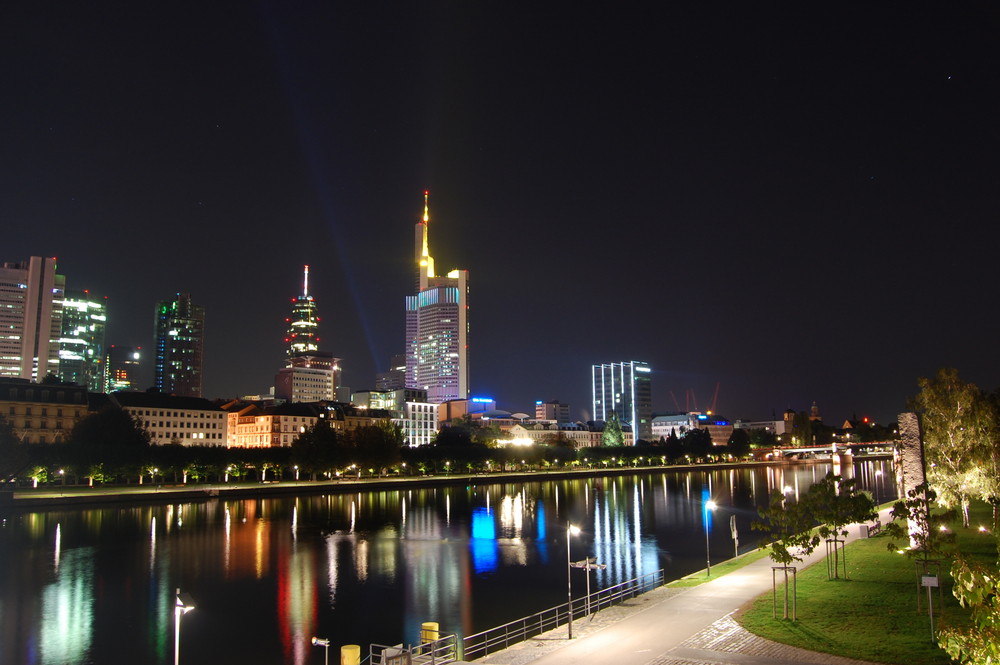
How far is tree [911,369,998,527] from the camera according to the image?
4616cm

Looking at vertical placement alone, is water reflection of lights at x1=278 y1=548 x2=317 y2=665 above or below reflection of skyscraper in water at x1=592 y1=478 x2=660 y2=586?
above

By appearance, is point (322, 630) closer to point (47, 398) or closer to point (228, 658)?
point (228, 658)

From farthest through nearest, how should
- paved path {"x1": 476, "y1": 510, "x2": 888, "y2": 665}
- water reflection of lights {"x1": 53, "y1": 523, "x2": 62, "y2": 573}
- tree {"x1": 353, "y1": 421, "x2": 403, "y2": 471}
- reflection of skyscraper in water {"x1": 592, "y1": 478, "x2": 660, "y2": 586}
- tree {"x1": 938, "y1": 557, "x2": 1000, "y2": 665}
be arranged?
tree {"x1": 353, "y1": 421, "x2": 403, "y2": 471}
water reflection of lights {"x1": 53, "y1": 523, "x2": 62, "y2": 573}
reflection of skyscraper in water {"x1": 592, "y1": 478, "x2": 660, "y2": 586}
paved path {"x1": 476, "y1": 510, "x2": 888, "y2": 665}
tree {"x1": 938, "y1": 557, "x2": 1000, "y2": 665}

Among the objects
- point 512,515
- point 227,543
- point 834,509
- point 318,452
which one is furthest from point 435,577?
point 318,452

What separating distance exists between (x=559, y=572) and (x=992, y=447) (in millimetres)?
27413

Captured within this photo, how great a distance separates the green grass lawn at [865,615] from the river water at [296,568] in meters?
13.9

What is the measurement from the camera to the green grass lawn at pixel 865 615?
851 inches

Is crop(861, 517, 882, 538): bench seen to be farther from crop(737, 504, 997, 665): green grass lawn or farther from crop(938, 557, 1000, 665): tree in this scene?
crop(938, 557, 1000, 665): tree

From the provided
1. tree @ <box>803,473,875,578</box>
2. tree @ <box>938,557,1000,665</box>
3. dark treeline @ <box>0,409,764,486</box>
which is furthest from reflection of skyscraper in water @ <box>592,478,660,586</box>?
dark treeline @ <box>0,409,764,486</box>

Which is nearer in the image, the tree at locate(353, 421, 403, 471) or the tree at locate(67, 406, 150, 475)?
the tree at locate(67, 406, 150, 475)

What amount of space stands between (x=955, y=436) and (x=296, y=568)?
43.0m

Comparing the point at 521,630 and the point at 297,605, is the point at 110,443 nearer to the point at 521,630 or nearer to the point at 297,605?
the point at 297,605

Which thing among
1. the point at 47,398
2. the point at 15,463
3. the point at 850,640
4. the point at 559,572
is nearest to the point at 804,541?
the point at 850,640

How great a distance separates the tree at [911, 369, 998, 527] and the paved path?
23.3 metres
